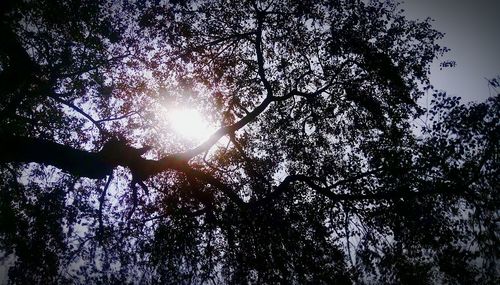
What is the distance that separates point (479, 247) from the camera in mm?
9438

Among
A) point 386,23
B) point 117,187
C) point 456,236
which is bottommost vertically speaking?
point 456,236

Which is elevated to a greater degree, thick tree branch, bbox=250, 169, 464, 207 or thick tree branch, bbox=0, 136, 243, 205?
thick tree branch, bbox=0, 136, 243, 205

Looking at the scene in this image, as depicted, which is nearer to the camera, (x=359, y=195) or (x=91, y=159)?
(x=91, y=159)

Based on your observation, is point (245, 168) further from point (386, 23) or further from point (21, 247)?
point (21, 247)

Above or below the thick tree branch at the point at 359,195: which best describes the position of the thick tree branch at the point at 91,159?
above

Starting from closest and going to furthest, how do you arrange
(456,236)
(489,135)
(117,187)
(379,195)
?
(489,135) → (379,195) → (456,236) → (117,187)

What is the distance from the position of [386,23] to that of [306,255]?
11602mm

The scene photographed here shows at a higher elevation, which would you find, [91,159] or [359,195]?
[91,159]

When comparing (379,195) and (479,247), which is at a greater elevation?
(379,195)

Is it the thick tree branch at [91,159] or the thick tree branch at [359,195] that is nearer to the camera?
the thick tree branch at [91,159]

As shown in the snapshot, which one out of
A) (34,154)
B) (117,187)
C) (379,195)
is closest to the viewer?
(34,154)

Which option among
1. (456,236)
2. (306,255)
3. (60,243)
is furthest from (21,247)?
(456,236)

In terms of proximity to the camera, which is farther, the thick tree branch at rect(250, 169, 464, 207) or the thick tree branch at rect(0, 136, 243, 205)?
the thick tree branch at rect(250, 169, 464, 207)

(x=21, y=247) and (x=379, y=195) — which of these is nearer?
(x=379, y=195)
